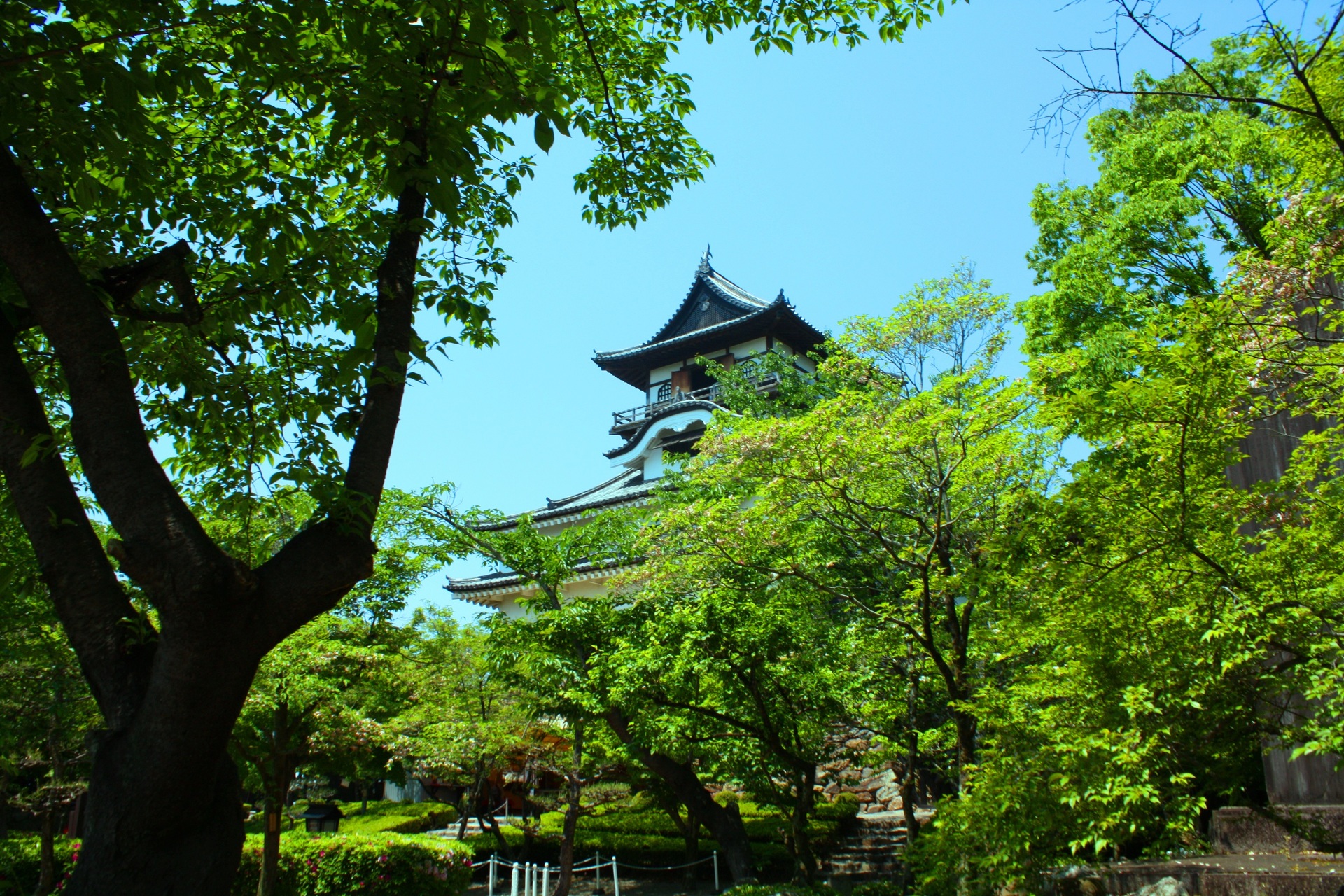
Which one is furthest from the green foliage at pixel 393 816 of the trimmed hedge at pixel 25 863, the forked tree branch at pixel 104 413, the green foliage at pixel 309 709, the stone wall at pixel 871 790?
the forked tree branch at pixel 104 413

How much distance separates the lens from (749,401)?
702 inches

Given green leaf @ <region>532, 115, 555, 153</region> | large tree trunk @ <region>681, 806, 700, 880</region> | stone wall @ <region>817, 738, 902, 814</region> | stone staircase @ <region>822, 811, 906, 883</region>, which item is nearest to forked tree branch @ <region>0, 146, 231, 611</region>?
green leaf @ <region>532, 115, 555, 153</region>

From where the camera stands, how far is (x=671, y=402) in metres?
26.6

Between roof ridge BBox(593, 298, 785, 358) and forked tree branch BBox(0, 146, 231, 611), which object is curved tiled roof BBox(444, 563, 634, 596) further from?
forked tree branch BBox(0, 146, 231, 611)

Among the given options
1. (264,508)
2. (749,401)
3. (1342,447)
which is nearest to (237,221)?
(264,508)

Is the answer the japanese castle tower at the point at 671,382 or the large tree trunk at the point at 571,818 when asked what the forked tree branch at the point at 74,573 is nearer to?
the large tree trunk at the point at 571,818

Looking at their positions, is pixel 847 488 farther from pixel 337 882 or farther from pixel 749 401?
pixel 749 401

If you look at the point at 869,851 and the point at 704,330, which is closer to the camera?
the point at 869,851

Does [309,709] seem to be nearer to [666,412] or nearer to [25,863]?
[25,863]

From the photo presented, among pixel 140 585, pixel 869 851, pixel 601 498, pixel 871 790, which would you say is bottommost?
pixel 869 851

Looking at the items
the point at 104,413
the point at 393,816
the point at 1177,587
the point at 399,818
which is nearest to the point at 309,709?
the point at 104,413

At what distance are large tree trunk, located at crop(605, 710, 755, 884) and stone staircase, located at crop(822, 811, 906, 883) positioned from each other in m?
2.73

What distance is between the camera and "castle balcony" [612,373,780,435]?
24.0 m

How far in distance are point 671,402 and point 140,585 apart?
79.8ft
